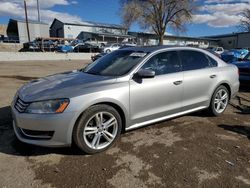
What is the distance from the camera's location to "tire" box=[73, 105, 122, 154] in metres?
3.37

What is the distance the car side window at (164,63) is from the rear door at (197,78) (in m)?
0.18

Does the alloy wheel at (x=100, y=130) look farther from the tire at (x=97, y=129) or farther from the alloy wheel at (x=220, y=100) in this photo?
the alloy wheel at (x=220, y=100)

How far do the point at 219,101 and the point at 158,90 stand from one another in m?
1.93

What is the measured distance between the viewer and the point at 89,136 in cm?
355

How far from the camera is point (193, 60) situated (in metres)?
4.82

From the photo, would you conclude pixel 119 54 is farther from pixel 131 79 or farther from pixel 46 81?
pixel 46 81

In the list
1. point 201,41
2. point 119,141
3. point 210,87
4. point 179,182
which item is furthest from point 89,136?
point 201,41

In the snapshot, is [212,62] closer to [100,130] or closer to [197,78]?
[197,78]

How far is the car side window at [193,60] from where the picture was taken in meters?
4.64

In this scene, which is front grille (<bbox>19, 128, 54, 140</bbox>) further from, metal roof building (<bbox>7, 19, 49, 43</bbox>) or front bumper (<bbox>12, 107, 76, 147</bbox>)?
metal roof building (<bbox>7, 19, 49, 43</bbox>)

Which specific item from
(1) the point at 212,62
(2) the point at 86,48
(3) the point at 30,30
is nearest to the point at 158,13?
(2) the point at 86,48

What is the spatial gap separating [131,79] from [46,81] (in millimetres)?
1470

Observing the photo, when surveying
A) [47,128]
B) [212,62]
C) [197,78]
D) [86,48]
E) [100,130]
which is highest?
[86,48]

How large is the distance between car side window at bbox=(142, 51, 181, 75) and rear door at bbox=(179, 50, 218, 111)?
0.58 feet
